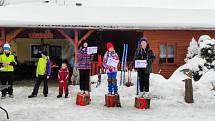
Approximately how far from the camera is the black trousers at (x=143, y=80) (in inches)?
459

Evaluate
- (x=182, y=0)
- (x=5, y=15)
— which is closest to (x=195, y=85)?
(x=5, y=15)

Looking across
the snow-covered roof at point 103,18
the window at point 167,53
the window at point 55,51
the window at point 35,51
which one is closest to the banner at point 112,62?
the snow-covered roof at point 103,18

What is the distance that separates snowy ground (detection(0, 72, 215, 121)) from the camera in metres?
10.5

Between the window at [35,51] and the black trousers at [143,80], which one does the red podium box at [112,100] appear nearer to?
the black trousers at [143,80]

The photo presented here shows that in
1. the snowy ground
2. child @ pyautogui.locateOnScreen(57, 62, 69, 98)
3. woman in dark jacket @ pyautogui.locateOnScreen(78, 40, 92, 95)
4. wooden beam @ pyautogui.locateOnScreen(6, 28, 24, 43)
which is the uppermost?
wooden beam @ pyautogui.locateOnScreen(6, 28, 24, 43)

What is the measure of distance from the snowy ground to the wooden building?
415cm

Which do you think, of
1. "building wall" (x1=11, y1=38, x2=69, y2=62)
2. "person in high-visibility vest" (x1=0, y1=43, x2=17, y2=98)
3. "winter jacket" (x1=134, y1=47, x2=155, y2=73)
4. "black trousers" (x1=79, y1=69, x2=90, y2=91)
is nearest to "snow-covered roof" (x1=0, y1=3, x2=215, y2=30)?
"building wall" (x1=11, y1=38, x2=69, y2=62)

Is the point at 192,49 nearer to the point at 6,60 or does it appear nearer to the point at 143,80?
the point at 143,80

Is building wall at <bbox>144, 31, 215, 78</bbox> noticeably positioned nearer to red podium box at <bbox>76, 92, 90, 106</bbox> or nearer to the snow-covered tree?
the snow-covered tree

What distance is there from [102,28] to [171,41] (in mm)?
4136

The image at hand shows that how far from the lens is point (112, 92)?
12.1 meters

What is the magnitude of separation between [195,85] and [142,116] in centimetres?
337

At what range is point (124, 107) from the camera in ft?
38.5

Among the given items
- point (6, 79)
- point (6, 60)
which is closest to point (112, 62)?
point (6, 60)
